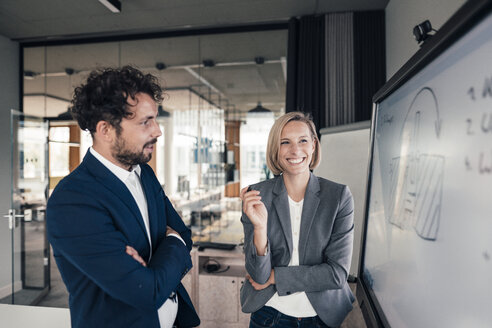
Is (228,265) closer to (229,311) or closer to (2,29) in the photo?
(229,311)

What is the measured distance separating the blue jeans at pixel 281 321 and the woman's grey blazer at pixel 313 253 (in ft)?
0.15

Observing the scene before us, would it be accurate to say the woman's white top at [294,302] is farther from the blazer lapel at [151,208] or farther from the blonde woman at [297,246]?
the blazer lapel at [151,208]

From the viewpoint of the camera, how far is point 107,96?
1104 mm

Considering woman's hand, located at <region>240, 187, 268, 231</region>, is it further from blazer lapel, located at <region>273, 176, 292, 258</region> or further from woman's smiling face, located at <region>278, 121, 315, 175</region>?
woman's smiling face, located at <region>278, 121, 315, 175</region>

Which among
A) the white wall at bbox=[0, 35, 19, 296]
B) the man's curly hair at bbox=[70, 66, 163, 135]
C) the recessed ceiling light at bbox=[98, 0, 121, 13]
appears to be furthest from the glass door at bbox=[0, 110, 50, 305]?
the man's curly hair at bbox=[70, 66, 163, 135]

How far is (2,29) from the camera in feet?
11.4

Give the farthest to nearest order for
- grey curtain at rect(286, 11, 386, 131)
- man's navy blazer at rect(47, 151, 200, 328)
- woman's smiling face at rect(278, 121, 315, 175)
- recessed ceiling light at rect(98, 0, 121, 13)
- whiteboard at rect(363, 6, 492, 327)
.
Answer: grey curtain at rect(286, 11, 386, 131) → recessed ceiling light at rect(98, 0, 121, 13) → woman's smiling face at rect(278, 121, 315, 175) → man's navy blazer at rect(47, 151, 200, 328) → whiteboard at rect(363, 6, 492, 327)

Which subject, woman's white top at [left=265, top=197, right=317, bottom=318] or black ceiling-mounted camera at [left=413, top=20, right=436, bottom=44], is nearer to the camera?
black ceiling-mounted camera at [left=413, top=20, right=436, bottom=44]

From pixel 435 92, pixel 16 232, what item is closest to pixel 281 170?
pixel 435 92

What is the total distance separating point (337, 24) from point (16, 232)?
428 centimetres

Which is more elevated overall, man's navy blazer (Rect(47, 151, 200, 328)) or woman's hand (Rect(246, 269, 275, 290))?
man's navy blazer (Rect(47, 151, 200, 328))

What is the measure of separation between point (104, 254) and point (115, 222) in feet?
0.42

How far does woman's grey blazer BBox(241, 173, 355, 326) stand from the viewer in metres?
1.20

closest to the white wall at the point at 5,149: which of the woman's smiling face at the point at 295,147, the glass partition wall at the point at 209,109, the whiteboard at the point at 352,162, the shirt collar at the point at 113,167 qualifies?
the glass partition wall at the point at 209,109
